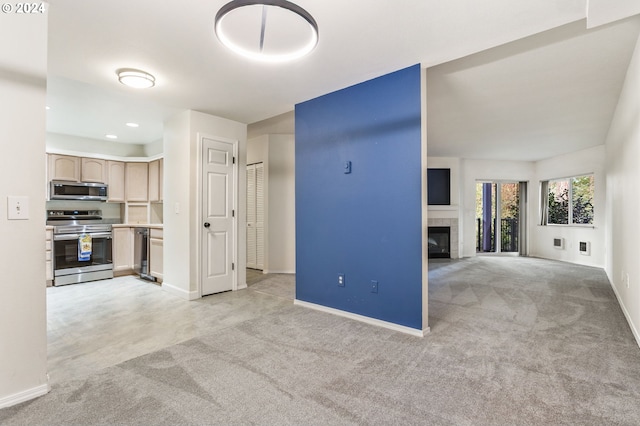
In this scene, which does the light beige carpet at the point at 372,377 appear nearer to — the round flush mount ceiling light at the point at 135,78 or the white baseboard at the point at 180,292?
the white baseboard at the point at 180,292

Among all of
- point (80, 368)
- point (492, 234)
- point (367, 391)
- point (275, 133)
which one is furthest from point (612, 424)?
point (492, 234)

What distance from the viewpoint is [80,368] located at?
2.16 meters

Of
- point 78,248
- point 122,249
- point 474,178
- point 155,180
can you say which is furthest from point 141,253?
point 474,178

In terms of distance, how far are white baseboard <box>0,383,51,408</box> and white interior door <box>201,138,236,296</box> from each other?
2154mm

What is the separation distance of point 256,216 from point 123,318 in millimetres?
2989

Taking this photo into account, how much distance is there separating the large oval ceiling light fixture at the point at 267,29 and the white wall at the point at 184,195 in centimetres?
226

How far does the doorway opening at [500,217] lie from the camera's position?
314 inches

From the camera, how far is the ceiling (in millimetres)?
1997

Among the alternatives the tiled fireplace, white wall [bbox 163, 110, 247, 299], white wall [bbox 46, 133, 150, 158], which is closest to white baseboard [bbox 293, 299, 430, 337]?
white wall [bbox 163, 110, 247, 299]

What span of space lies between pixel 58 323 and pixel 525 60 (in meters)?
5.13

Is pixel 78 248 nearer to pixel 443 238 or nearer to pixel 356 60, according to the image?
pixel 356 60

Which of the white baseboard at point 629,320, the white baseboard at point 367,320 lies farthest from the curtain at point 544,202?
the white baseboard at point 367,320

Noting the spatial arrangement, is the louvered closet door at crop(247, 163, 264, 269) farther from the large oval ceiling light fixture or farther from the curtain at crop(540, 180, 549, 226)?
the curtain at crop(540, 180, 549, 226)

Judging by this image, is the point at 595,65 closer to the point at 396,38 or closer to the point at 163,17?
the point at 396,38
